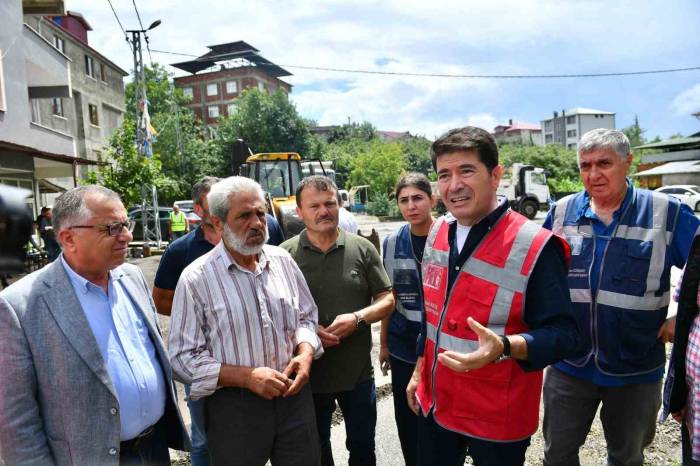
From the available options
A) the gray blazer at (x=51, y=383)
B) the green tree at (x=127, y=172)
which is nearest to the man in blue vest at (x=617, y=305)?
the gray blazer at (x=51, y=383)

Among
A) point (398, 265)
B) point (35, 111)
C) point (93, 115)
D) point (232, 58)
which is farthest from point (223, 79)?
point (398, 265)

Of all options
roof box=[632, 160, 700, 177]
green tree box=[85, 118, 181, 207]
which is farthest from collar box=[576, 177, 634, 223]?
roof box=[632, 160, 700, 177]

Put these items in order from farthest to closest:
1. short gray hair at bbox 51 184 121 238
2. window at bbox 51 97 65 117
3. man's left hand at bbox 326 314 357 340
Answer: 1. window at bbox 51 97 65 117
2. man's left hand at bbox 326 314 357 340
3. short gray hair at bbox 51 184 121 238

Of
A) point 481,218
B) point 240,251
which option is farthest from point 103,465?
point 481,218

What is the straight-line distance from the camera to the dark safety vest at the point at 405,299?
9.50ft

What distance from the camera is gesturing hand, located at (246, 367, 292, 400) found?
2.06m

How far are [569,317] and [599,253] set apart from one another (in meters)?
0.85

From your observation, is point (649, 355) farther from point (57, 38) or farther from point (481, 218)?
point (57, 38)

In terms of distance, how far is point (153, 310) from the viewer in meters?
2.28

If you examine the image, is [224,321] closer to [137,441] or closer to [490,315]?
[137,441]

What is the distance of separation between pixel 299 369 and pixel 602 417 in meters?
1.63

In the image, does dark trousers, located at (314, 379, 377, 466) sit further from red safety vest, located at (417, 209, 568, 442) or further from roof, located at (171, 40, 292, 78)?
roof, located at (171, 40, 292, 78)

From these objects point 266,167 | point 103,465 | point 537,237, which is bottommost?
point 103,465

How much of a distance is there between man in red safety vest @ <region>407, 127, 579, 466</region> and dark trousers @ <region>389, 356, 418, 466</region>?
82 centimetres
